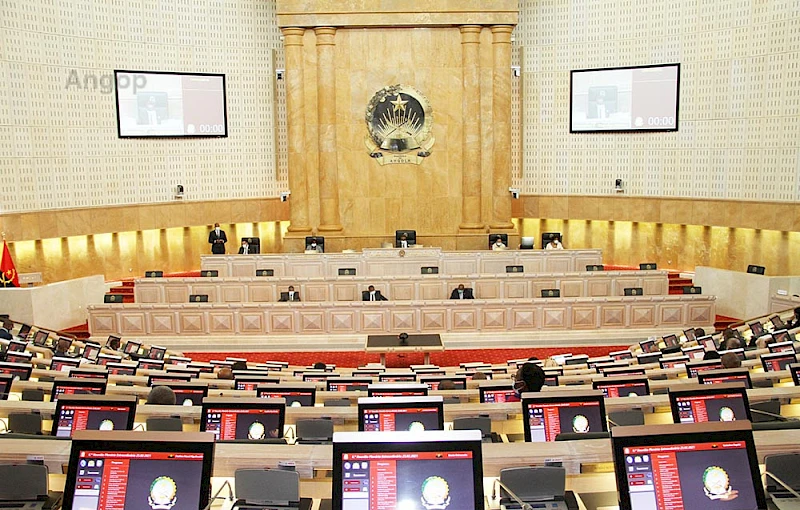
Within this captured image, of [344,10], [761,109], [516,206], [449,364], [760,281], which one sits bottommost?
[449,364]

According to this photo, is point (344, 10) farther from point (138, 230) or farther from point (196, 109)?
point (138, 230)

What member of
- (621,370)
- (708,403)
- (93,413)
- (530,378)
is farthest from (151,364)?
(708,403)

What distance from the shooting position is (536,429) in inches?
203

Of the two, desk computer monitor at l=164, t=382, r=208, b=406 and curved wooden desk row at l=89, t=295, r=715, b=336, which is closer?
desk computer monitor at l=164, t=382, r=208, b=406

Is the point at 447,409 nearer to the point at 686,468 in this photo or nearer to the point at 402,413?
the point at 402,413

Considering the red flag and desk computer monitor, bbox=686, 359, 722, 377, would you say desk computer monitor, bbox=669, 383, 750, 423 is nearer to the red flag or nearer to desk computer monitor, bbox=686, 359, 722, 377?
desk computer monitor, bbox=686, 359, 722, 377

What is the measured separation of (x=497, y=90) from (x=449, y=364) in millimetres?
11306

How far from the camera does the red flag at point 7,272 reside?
17703mm

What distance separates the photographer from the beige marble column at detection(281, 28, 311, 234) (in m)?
23.0

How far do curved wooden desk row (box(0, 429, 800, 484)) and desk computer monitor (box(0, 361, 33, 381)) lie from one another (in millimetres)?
4899

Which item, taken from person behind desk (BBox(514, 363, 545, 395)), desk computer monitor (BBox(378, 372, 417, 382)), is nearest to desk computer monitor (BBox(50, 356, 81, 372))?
desk computer monitor (BBox(378, 372, 417, 382))

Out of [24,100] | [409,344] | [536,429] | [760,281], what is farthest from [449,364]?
[24,100]

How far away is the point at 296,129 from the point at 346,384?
15668 mm

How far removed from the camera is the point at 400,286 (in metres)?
17.5
